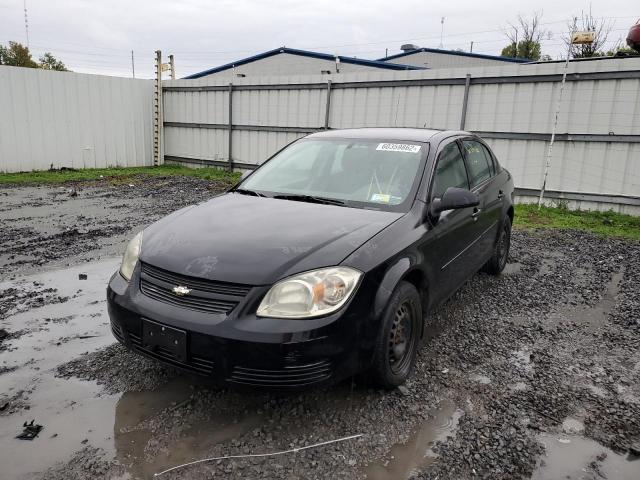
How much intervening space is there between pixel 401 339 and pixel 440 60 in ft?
80.2

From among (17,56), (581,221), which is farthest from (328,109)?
(17,56)

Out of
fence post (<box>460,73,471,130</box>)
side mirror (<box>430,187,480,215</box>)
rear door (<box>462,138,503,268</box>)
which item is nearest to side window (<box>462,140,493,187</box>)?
rear door (<box>462,138,503,268</box>)

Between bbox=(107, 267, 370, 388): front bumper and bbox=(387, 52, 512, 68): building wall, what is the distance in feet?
78.2

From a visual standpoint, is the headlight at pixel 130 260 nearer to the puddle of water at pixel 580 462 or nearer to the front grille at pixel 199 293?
the front grille at pixel 199 293

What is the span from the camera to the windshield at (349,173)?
135 inches

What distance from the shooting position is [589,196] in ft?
29.0

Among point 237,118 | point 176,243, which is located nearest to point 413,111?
point 237,118

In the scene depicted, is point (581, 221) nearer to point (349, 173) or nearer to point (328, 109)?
point (328, 109)

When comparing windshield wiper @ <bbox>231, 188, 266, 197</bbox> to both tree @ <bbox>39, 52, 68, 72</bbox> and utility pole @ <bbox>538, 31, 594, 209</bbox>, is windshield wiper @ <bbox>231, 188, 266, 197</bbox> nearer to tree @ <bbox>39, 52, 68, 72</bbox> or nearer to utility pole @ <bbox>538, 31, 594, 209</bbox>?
utility pole @ <bbox>538, 31, 594, 209</bbox>

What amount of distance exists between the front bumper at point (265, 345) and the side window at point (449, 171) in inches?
55.0

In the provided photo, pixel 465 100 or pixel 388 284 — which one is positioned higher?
pixel 465 100

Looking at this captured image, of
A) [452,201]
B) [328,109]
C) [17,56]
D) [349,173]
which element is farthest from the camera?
[17,56]

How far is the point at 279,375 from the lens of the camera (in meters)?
Answer: 2.38

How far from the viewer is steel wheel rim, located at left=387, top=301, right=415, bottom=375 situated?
2.93 metres
